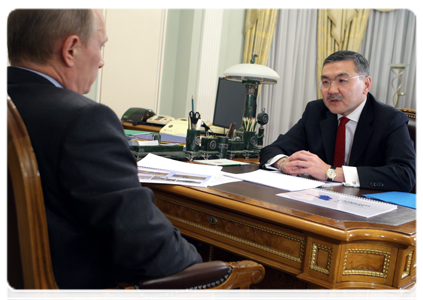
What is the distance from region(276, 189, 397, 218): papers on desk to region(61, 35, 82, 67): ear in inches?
33.2

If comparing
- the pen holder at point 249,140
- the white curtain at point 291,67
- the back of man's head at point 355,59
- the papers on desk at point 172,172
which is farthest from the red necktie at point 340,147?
the white curtain at point 291,67

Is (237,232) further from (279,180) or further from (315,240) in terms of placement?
(279,180)

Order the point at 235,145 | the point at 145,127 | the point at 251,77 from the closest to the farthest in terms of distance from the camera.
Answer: the point at 235,145 < the point at 251,77 < the point at 145,127

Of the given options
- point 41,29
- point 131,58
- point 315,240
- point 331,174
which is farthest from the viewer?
point 131,58

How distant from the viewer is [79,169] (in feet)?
2.57

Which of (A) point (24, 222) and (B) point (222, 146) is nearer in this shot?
(A) point (24, 222)

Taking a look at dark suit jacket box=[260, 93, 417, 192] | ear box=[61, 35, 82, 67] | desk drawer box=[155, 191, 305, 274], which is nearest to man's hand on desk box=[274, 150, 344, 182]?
dark suit jacket box=[260, 93, 417, 192]

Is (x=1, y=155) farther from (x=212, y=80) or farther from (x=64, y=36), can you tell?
(x=212, y=80)

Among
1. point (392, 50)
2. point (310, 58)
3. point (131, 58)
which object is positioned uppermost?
point (392, 50)

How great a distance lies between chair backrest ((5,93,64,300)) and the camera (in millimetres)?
707

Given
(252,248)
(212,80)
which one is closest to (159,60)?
(212,80)

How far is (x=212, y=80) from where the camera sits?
17.7 ft

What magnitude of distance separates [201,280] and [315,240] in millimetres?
384

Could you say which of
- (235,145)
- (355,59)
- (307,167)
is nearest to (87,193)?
(307,167)
